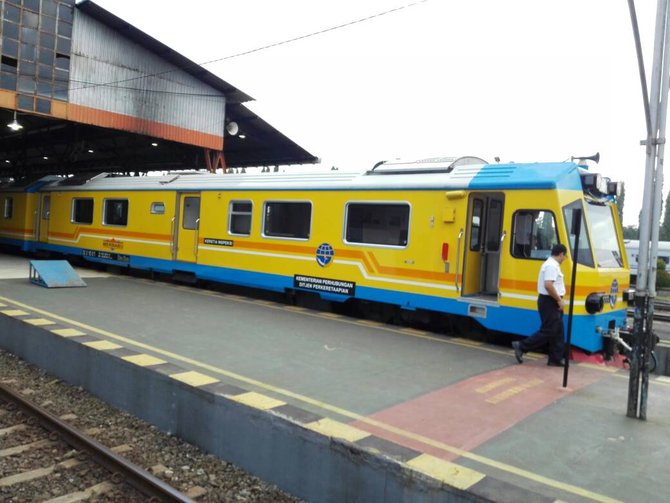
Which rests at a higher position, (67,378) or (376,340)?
(376,340)

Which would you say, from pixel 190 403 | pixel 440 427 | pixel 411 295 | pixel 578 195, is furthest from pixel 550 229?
pixel 190 403

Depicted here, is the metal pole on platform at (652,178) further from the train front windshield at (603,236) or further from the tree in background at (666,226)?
the tree in background at (666,226)

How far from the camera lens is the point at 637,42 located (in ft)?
15.4

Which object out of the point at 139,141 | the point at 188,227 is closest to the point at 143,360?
the point at 188,227

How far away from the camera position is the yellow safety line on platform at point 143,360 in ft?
19.4

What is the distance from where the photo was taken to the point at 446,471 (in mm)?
3680

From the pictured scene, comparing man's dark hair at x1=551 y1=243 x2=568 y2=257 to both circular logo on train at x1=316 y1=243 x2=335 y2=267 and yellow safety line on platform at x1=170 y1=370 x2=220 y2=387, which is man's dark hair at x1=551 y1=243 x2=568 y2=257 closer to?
circular logo on train at x1=316 y1=243 x2=335 y2=267

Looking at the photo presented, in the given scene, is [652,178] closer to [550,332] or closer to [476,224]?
[550,332]

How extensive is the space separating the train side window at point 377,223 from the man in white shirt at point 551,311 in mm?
2642

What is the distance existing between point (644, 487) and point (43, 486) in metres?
4.55

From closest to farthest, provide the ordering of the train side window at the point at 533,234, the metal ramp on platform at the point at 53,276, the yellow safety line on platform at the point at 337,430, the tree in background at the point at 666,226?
the yellow safety line on platform at the point at 337,430, the train side window at the point at 533,234, the metal ramp on platform at the point at 53,276, the tree in background at the point at 666,226

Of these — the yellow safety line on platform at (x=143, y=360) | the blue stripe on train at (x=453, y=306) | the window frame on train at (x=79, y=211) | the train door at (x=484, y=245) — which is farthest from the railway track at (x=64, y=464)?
the window frame on train at (x=79, y=211)

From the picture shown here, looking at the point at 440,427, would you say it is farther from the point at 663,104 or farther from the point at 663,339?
the point at 663,339

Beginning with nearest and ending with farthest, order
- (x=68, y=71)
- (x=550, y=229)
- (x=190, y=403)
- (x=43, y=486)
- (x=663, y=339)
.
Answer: (x=43, y=486) → (x=190, y=403) → (x=550, y=229) → (x=663, y=339) → (x=68, y=71)
